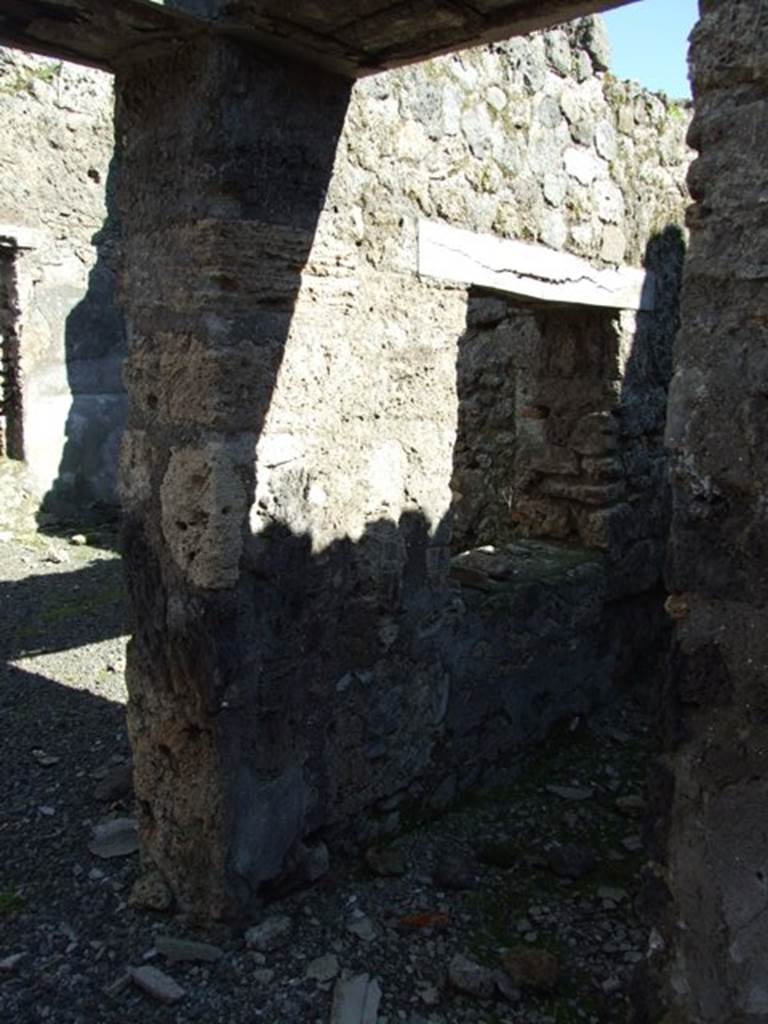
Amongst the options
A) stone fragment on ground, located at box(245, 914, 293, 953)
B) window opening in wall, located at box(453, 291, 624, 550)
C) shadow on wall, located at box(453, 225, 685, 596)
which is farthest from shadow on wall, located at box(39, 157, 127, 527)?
stone fragment on ground, located at box(245, 914, 293, 953)

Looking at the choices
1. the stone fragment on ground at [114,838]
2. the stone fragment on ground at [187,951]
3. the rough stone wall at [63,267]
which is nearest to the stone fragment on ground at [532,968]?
the stone fragment on ground at [187,951]

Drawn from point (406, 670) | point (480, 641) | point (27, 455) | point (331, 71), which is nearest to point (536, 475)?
point (480, 641)

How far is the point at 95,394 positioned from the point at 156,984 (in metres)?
6.70

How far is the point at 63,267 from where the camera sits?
319 inches

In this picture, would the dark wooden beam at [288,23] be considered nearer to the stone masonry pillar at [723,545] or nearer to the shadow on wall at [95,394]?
the stone masonry pillar at [723,545]

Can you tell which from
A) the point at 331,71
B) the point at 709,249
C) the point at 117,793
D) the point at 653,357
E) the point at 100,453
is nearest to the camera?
the point at 709,249

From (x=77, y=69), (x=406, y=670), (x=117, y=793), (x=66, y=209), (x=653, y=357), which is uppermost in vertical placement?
(x=77, y=69)

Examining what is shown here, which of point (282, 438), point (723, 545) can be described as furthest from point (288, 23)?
point (723, 545)

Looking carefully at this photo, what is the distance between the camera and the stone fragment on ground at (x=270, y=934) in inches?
108

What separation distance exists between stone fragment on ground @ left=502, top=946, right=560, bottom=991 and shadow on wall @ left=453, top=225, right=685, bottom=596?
2004mm

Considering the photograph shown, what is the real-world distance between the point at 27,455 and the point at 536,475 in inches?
202

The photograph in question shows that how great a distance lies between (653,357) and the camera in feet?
14.9

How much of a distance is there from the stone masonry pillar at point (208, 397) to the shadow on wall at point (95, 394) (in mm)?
5704

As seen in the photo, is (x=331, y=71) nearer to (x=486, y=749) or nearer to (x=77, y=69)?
(x=486, y=749)
